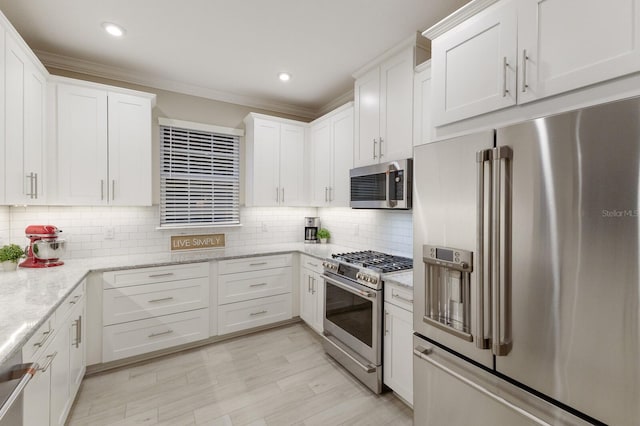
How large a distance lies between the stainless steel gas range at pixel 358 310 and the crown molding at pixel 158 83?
2277 millimetres

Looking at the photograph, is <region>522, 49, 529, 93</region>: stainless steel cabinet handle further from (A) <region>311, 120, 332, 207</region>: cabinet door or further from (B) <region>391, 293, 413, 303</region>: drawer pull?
(A) <region>311, 120, 332, 207</region>: cabinet door

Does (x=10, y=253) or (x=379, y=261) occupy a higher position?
(x=10, y=253)

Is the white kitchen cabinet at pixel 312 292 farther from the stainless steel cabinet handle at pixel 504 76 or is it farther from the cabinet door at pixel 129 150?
the stainless steel cabinet handle at pixel 504 76

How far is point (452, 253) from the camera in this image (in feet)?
4.83

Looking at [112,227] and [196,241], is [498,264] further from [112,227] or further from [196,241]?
[112,227]

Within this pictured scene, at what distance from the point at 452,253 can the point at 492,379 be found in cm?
59

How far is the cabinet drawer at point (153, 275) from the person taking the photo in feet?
8.51

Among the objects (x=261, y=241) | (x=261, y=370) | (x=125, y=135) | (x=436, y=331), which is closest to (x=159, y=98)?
(x=125, y=135)

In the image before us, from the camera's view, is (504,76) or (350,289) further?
(350,289)

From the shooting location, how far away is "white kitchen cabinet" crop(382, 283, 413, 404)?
202 centimetres

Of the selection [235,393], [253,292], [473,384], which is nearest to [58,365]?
[235,393]

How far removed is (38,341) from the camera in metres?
1.36

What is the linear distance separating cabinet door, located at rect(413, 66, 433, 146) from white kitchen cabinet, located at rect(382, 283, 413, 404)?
3.85 feet

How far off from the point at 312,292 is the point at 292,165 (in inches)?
63.2
